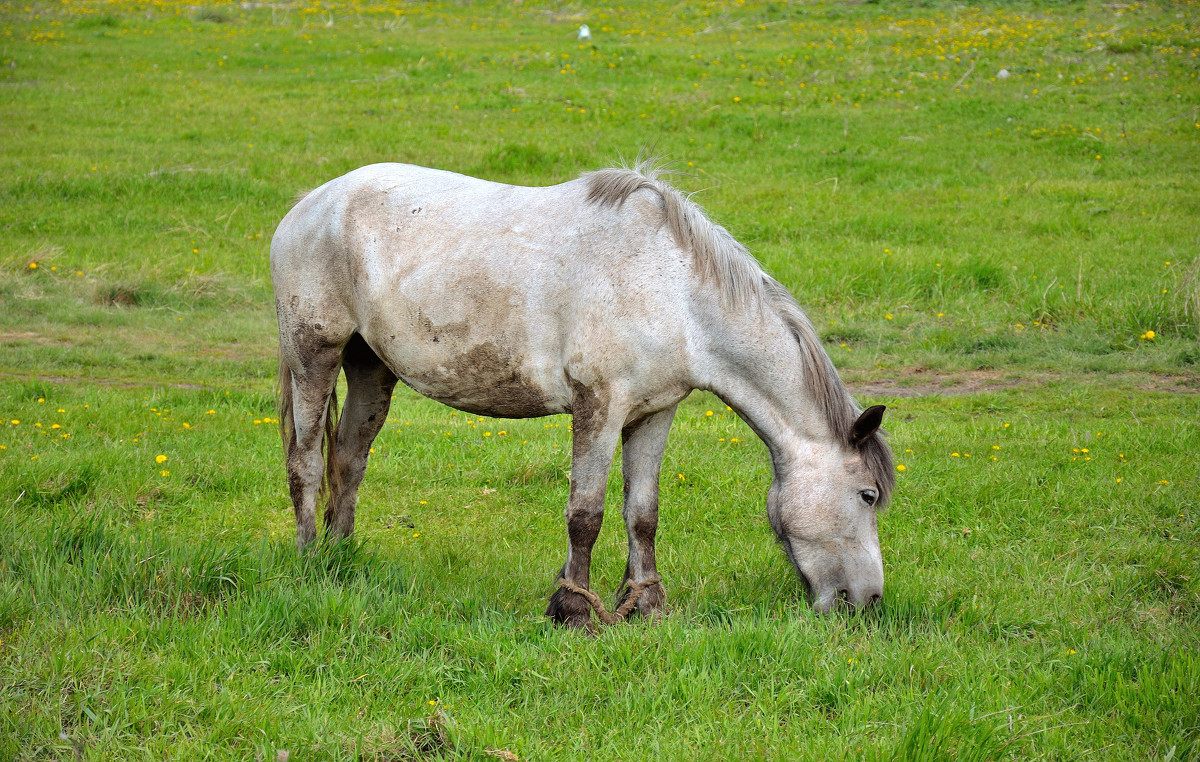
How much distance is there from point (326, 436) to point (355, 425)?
0.51 feet

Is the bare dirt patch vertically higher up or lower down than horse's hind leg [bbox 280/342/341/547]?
lower down

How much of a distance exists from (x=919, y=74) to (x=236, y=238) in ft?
43.3

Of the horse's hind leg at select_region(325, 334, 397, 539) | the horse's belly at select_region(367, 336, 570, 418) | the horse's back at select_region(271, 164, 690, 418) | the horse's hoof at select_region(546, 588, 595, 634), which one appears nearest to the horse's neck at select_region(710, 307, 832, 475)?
the horse's back at select_region(271, 164, 690, 418)

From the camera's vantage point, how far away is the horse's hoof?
413cm

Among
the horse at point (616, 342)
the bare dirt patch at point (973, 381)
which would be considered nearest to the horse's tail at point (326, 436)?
the horse at point (616, 342)

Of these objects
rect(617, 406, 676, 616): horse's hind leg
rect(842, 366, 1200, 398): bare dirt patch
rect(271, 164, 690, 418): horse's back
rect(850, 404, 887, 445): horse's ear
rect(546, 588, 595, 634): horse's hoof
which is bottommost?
rect(842, 366, 1200, 398): bare dirt patch

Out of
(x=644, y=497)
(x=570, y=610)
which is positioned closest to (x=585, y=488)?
(x=644, y=497)

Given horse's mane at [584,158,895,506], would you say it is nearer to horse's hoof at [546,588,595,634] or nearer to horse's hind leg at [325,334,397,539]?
horse's hoof at [546,588,595,634]

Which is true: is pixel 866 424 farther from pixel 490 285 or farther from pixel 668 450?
pixel 668 450

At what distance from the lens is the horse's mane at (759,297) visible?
4098mm

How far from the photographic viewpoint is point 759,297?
4148 mm

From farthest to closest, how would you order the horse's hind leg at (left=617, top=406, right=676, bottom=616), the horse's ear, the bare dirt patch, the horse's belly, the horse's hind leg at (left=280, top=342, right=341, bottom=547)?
the bare dirt patch
the horse's hind leg at (left=280, top=342, right=341, bottom=547)
the horse's hind leg at (left=617, top=406, right=676, bottom=616)
the horse's belly
the horse's ear

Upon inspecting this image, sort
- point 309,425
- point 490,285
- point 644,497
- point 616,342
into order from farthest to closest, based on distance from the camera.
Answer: point 309,425, point 644,497, point 490,285, point 616,342

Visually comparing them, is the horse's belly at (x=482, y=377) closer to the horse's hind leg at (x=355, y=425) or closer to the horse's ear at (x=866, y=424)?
the horse's hind leg at (x=355, y=425)
